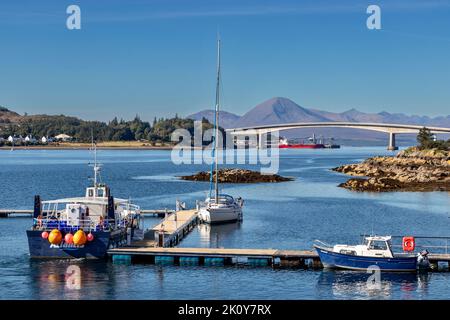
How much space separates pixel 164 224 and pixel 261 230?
7.06 m

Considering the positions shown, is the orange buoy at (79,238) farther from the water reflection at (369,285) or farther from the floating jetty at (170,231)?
the water reflection at (369,285)

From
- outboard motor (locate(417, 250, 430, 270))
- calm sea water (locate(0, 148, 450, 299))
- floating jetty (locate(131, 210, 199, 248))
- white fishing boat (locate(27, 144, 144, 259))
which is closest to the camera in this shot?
calm sea water (locate(0, 148, 450, 299))

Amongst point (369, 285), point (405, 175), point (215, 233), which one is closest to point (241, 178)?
point (405, 175)

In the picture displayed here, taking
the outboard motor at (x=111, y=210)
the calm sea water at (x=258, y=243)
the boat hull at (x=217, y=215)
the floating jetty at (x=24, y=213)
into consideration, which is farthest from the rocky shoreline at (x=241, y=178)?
the outboard motor at (x=111, y=210)

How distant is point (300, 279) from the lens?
3266cm

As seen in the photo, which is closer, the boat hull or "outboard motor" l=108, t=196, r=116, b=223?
"outboard motor" l=108, t=196, r=116, b=223

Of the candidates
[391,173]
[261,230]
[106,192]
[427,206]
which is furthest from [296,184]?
[106,192]

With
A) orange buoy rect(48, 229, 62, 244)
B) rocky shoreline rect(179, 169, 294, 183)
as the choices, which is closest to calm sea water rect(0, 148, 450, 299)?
orange buoy rect(48, 229, 62, 244)

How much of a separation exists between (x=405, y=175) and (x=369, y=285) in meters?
62.6

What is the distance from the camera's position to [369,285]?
103 ft

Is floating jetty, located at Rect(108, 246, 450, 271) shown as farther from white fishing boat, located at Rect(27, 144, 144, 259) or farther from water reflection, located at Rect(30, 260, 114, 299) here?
water reflection, located at Rect(30, 260, 114, 299)

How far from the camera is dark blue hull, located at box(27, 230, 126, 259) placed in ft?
117

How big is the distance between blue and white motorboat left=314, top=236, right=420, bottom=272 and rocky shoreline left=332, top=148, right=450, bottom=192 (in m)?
48.2

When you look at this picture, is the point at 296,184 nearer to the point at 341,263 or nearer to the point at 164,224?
the point at 164,224
